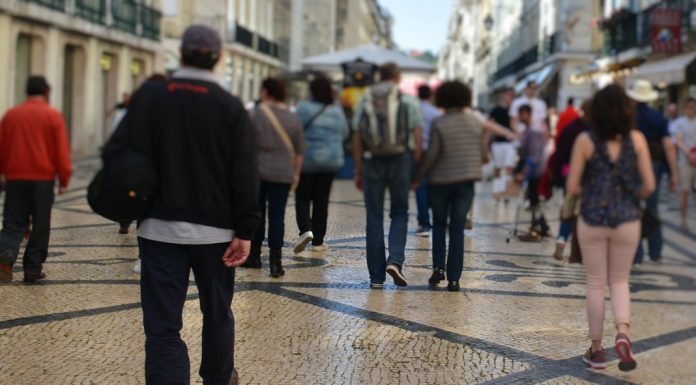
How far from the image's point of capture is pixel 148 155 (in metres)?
3.80

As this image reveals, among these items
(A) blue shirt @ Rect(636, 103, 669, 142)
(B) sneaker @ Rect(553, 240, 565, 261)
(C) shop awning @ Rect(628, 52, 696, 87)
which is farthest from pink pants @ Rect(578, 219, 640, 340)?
(C) shop awning @ Rect(628, 52, 696, 87)

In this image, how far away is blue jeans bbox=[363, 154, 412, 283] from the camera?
7.49 meters

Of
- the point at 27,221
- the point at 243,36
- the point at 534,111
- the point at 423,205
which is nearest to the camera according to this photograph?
the point at 27,221

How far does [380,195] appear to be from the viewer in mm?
7555

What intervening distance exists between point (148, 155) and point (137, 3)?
98.2ft

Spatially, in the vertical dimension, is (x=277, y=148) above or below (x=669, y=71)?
below

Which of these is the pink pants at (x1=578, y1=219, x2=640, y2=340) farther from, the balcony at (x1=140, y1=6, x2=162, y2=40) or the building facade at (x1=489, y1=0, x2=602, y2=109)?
the building facade at (x1=489, y1=0, x2=602, y2=109)

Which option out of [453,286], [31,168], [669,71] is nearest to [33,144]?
[31,168]

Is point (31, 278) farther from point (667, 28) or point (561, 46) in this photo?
point (561, 46)

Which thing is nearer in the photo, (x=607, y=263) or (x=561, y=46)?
(x=607, y=263)

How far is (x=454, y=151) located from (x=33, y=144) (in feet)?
10.1

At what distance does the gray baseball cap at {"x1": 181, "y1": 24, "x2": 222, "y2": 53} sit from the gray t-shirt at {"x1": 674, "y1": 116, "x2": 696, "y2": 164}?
11162mm

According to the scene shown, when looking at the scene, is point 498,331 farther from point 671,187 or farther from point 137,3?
point 137,3

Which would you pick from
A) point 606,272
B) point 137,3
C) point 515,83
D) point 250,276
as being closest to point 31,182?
point 250,276
